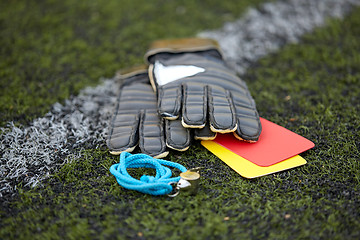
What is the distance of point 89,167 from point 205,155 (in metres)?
0.76

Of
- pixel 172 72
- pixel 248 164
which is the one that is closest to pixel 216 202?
pixel 248 164

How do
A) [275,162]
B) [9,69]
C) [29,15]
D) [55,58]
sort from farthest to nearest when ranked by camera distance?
1. [29,15]
2. [55,58]
3. [9,69]
4. [275,162]

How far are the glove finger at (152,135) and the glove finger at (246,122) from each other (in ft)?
1.62

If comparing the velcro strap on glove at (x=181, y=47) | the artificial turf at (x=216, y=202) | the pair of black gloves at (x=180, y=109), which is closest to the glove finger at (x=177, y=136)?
the pair of black gloves at (x=180, y=109)

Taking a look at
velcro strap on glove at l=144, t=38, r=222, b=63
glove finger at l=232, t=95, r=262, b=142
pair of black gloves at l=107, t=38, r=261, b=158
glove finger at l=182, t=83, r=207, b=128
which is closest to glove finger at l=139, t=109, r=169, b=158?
pair of black gloves at l=107, t=38, r=261, b=158

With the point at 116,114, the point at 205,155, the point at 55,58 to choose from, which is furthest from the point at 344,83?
the point at 55,58

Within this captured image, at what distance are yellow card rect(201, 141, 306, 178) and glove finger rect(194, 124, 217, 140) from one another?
0.10 meters

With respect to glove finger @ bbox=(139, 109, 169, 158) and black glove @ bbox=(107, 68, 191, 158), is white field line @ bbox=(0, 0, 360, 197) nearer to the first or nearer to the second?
black glove @ bbox=(107, 68, 191, 158)

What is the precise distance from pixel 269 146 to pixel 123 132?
3.23 ft

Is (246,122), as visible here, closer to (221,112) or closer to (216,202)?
(221,112)

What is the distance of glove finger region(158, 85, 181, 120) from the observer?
218 cm

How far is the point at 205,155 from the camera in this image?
223cm

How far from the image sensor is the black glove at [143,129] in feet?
7.07

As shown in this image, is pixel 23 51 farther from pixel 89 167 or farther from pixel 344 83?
pixel 344 83
